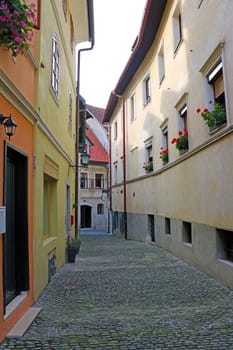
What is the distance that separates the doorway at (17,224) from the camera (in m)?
4.89

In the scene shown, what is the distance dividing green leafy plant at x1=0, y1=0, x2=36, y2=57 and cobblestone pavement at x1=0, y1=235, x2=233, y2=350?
327cm

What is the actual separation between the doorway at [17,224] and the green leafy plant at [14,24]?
1.55m

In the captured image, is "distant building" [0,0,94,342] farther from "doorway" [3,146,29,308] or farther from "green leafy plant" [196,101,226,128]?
"green leafy plant" [196,101,226,128]

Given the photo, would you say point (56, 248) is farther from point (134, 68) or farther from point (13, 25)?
point (134, 68)

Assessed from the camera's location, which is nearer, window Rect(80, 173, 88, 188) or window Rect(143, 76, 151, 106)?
window Rect(143, 76, 151, 106)

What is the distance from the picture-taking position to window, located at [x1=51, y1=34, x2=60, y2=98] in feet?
25.1

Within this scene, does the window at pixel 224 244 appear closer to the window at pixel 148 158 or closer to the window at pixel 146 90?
the window at pixel 148 158

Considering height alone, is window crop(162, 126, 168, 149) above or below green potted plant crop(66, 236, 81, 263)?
above

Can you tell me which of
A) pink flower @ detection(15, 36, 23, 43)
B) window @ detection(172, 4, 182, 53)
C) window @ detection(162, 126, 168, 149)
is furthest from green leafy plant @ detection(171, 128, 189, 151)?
pink flower @ detection(15, 36, 23, 43)

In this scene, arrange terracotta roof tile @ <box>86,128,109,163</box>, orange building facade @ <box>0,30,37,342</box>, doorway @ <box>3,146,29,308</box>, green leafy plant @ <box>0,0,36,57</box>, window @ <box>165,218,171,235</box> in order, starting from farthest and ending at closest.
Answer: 1. terracotta roof tile @ <box>86,128,109,163</box>
2. window @ <box>165,218,171,235</box>
3. doorway @ <box>3,146,29,308</box>
4. orange building facade @ <box>0,30,37,342</box>
5. green leafy plant @ <box>0,0,36,57</box>

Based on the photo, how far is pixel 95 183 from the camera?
34156 mm

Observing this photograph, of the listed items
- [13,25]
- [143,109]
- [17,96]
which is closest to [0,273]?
[17,96]

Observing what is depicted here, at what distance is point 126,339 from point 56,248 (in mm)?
4479

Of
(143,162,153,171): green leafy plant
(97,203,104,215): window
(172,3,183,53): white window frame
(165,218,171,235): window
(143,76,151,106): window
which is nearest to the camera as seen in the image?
(172,3,183,53): white window frame
